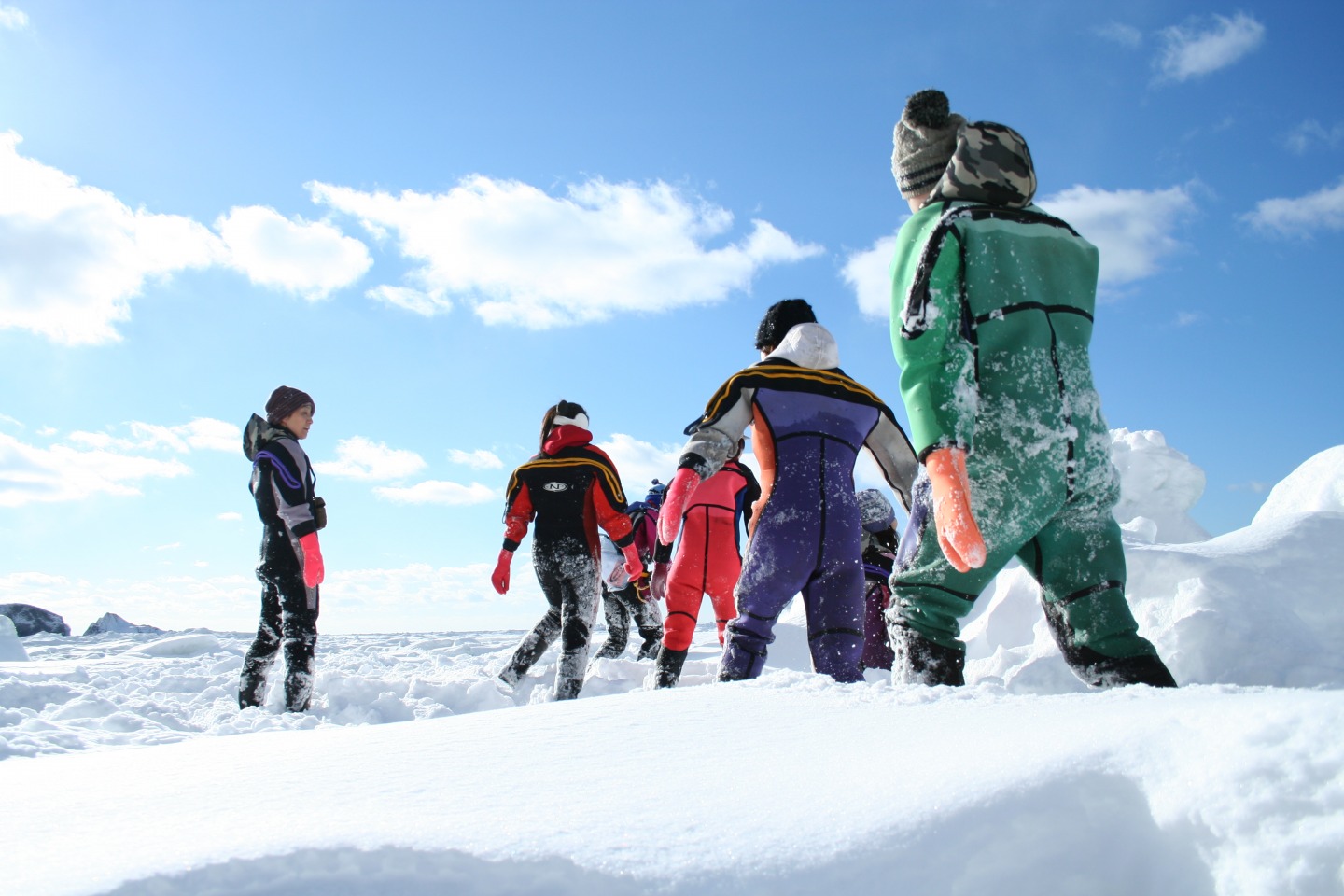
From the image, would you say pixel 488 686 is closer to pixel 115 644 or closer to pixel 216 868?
pixel 216 868

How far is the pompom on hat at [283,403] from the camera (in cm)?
522

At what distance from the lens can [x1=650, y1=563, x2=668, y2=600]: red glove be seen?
452 centimetres

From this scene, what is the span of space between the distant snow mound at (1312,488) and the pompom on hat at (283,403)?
21.5ft

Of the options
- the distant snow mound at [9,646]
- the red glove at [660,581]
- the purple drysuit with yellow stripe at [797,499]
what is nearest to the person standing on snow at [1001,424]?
the purple drysuit with yellow stripe at [797,499]

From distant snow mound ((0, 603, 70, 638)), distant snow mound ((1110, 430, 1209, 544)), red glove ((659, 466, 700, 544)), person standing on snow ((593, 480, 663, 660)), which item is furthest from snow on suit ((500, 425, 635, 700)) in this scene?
distant snow mound ((0, 603, 70, 638))

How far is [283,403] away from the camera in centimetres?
524

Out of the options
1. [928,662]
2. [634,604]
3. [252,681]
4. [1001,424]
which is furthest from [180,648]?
[1001,424]

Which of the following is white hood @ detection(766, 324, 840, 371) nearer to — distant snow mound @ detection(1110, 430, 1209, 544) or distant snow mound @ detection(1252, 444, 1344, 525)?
distant snow mound @ detection(1252, 444, 1344, 525)

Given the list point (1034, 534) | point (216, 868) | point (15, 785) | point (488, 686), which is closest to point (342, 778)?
point (216, 868)

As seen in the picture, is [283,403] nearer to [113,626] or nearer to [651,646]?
[651,646]

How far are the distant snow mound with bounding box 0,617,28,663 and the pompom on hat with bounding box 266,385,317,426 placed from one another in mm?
6201

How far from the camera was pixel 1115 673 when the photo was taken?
210cm

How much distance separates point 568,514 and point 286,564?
68.6 inches

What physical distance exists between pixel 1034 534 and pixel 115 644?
1323 cm
